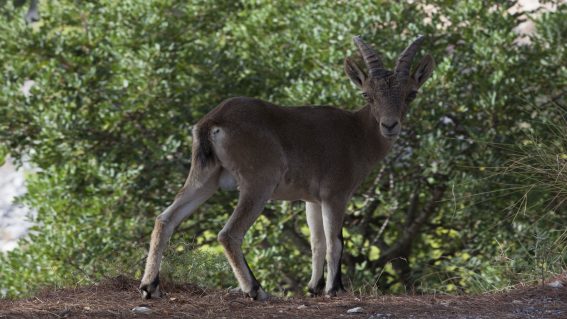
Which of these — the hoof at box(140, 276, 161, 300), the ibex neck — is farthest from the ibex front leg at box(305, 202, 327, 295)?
the hoof at box(140, 276, 161, 300)

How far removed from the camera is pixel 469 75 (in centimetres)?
1248

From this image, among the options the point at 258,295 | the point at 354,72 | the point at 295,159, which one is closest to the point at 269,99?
the point at 354,72

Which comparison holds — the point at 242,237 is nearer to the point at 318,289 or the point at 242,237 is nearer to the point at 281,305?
the point at 281,305

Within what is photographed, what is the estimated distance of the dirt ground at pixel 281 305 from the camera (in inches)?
247

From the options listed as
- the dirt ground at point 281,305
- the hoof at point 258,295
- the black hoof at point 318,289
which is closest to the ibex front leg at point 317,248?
the black hoof at point 318,289

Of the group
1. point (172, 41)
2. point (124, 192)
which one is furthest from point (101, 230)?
point (172, 41)

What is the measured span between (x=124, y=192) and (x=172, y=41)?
2.34 meters

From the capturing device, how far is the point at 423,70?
8.66 metres

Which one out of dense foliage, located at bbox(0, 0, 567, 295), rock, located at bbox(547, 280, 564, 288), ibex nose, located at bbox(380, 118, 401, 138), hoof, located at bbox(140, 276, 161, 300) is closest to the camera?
rock, located at bbox(547, 280, 564, 288)

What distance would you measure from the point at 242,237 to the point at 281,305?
0.72 meters

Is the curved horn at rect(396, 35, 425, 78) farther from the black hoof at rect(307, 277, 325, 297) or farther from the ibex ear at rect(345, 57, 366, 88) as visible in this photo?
the black hoof at rect(307, 277, 325, 297)

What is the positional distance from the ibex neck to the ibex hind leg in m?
1.59

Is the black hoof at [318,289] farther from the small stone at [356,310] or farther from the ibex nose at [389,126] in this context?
the small stone at [356,310]

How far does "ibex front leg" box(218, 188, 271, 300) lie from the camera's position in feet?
23.3
